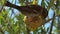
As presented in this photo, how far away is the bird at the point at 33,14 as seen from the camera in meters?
0.93

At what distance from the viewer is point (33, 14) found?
944mm

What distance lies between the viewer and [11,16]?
4.00 ft

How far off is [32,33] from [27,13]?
0.26m

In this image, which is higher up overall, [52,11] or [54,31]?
[52,11]

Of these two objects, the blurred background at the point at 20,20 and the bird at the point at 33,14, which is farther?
the blurred background at the point at 20,20

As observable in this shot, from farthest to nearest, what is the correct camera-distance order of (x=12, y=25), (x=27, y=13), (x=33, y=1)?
(x=12, y=25)
(x=33, y=1)
(x=27, y=13)

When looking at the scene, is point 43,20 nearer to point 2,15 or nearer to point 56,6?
point 56,6

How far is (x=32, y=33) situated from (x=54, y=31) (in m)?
0.16

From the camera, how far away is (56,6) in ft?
3.68

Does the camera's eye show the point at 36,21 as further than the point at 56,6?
No

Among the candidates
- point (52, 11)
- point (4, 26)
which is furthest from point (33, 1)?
point (4, 26)

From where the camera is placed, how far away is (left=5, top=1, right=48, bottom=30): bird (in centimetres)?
93

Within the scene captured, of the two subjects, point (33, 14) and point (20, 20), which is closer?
point (33, 14)

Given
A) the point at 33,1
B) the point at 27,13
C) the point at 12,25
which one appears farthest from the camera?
the point at 12,25
